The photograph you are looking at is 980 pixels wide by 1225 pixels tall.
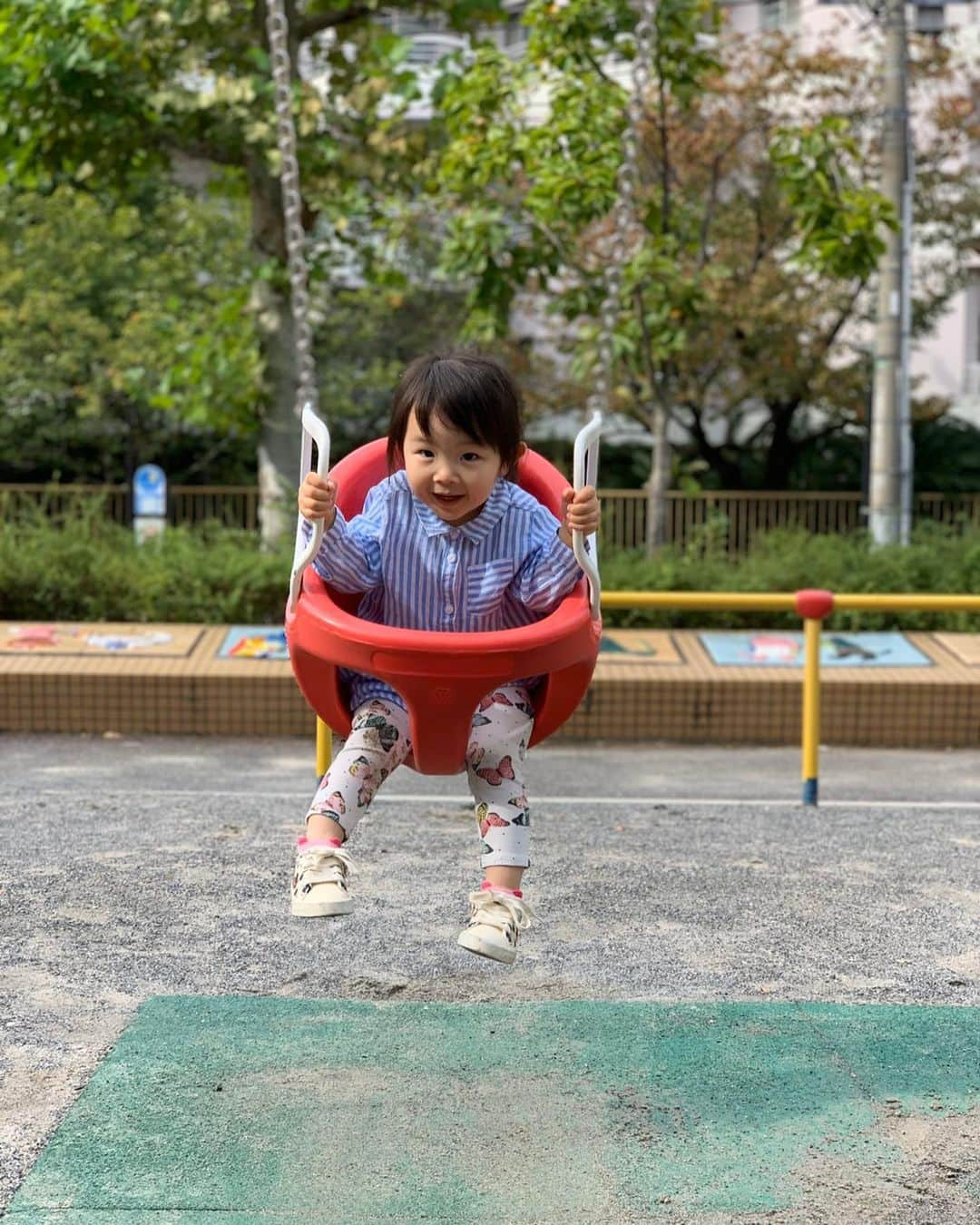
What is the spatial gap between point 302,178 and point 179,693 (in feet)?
18.2

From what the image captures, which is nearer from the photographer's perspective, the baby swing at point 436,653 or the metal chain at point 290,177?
the baby swing at point 436,653

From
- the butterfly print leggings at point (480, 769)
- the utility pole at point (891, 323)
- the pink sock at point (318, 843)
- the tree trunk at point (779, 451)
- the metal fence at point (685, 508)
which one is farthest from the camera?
the tree trunk at point (779, 451)

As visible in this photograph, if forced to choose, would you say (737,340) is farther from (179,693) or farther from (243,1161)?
(243,1161)

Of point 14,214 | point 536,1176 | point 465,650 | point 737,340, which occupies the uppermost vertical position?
point 14,214

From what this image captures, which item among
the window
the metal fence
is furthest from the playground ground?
the window

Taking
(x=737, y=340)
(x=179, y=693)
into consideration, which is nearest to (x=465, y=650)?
(x=179, y=693)

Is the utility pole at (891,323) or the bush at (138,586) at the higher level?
the utility pole at (891,323)

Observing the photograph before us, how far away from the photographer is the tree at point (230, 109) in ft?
35.4

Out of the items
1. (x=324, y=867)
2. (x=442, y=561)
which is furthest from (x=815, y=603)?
(x=324, y=867)

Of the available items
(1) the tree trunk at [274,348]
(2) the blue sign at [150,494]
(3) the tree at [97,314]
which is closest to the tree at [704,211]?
(1) the tree trunk at [274,348]

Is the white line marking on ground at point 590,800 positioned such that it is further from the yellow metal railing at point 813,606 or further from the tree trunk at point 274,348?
the tree trunk at point 274,348

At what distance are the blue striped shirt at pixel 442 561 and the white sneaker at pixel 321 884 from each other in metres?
0.41

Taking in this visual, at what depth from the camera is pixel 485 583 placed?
143 inches

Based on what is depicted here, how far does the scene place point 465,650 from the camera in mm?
3295
